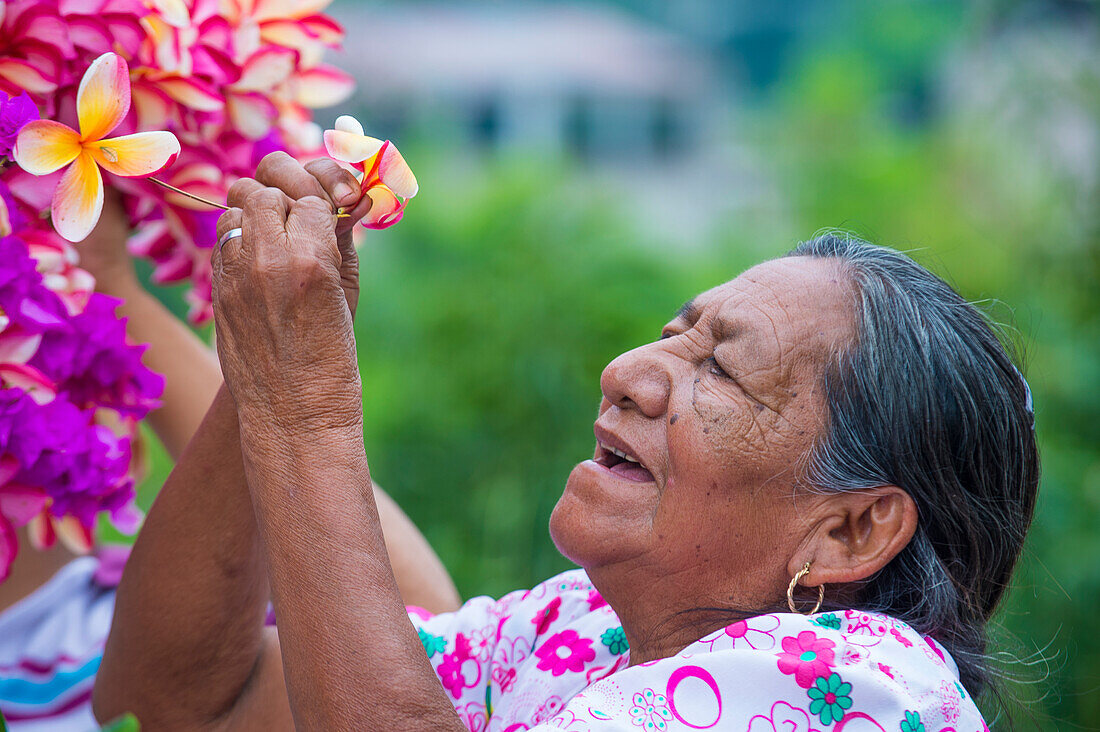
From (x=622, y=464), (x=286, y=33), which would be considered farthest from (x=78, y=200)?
(x=622, y=464)

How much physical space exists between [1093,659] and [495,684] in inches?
117

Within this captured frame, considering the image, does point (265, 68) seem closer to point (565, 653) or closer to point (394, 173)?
point (394, 173)

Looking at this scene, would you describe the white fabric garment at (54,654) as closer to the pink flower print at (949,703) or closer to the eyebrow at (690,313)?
the eyebrow at (690,313)

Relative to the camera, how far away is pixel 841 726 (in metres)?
1.20

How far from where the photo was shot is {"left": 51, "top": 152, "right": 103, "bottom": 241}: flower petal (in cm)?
122

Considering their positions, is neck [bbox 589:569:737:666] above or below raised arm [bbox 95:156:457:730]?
above

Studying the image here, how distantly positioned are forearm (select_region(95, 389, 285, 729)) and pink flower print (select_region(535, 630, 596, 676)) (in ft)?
1.55

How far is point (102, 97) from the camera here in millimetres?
1229

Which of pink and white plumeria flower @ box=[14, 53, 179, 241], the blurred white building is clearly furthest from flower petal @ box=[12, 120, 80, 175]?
the blurred white building

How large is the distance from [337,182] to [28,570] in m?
1.06

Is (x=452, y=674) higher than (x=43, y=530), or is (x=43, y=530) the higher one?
(x=43, y=530)

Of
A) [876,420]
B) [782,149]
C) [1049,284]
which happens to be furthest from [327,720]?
[782,149]

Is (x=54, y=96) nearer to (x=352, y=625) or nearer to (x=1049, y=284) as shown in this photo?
(x=352, y=625)

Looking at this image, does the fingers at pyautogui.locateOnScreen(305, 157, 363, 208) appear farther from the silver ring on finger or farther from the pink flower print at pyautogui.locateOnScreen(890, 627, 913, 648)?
the pink flower print at pyautogui.locateOnScreen(890, 627, 913, 648)
